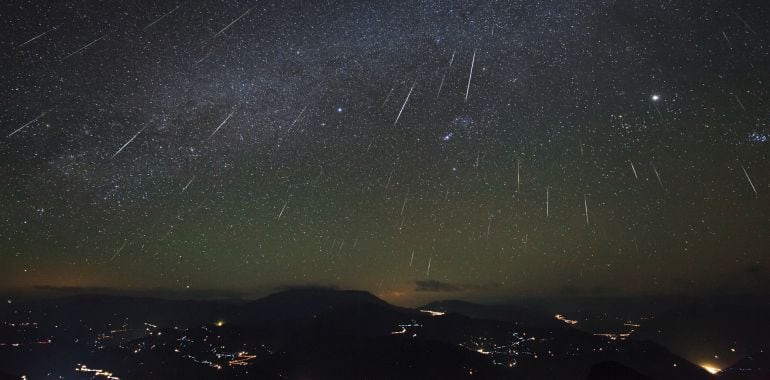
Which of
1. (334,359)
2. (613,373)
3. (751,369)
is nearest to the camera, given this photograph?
(613,373)

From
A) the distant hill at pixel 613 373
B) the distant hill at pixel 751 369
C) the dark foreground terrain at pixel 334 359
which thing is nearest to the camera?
the distant hill at pixel 613 373

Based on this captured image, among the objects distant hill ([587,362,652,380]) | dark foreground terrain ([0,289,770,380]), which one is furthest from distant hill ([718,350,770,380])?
distant hill ([587,362,652,380])

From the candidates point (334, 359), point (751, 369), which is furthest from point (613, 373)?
point (751, 369)

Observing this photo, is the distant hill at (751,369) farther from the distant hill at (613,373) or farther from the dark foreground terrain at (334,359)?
the distant hill at (613,373)

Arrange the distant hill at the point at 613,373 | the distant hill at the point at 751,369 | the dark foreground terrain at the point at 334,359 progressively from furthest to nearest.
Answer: the distant hill at the point at 751,369
the dark foreground terrain at the point at 334,359
the distant hill at the point at 613,373

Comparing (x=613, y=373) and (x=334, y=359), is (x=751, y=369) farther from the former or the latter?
(x=613, y=373)

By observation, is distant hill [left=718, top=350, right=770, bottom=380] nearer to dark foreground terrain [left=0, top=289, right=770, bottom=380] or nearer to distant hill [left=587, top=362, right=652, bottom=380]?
dark foreground terrain [left=0, top=289, right=770, bottom=380]

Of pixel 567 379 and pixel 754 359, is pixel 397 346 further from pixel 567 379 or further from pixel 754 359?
pixel 754 359

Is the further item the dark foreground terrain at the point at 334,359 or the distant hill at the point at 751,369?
the distant hill at the point at 751,369

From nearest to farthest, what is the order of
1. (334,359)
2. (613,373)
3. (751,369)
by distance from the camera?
1. (613,373)
2. (334,359)
3. (751,369)

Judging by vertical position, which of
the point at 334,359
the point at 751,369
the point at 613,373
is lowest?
the point at 334,359

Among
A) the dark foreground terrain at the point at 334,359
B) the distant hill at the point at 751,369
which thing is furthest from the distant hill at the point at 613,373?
the distant hill at the point at 751,369
